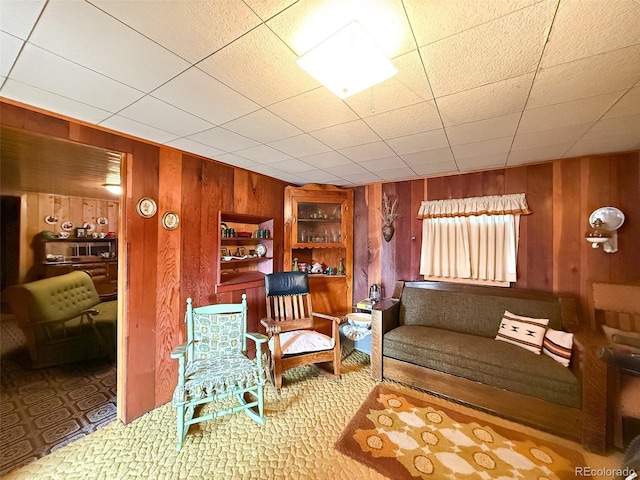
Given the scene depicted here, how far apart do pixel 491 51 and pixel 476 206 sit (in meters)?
2.25

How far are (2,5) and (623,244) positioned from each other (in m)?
4.48

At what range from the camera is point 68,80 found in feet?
4.57

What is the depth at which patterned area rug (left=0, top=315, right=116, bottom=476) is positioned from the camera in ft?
6.07

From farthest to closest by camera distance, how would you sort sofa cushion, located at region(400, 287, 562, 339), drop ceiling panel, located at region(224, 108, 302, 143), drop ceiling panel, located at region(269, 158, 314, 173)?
1. drop ceiling panel, located at region(269, 158, 314, 173)
2. sofa cushion, located at region(400, 287, 562, 339)
3. drop ceiling panel, located at region(224, 108, 302, 143)

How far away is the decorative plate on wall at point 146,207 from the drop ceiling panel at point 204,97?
981 millimetres

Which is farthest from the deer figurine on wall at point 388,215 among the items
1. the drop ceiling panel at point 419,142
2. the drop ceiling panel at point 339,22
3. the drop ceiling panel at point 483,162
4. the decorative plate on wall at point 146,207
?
the decorative plate on wall at point 146,207

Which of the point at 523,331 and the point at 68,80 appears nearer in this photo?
the point at 68,80

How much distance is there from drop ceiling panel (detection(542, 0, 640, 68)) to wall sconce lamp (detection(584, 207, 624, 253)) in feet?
6.59

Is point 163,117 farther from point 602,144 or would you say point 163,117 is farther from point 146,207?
point 602,144

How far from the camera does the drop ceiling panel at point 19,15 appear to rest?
932 mm

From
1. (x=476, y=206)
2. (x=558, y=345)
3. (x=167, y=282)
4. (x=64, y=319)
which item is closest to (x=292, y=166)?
(x=167, y=282)

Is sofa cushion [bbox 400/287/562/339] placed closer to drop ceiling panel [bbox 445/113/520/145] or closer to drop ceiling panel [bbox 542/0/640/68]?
drop ceiling panel [bbox 445/113/520/145]

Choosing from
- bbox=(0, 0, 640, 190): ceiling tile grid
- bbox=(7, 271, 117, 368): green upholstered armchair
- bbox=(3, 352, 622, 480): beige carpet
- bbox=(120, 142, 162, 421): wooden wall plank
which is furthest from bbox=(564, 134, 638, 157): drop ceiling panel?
bbox=(7, 271, 117, 368): green upholstered armchair

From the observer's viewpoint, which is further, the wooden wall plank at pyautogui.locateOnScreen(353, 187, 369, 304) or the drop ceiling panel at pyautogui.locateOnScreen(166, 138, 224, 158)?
the wooden wall plank at pyautogui.locateOnScreen(353, 187, 369, 304)
